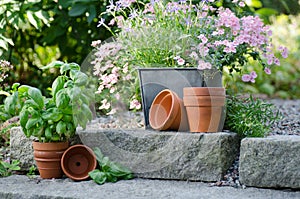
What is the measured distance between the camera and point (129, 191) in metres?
2.27

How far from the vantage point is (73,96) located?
2408 mm

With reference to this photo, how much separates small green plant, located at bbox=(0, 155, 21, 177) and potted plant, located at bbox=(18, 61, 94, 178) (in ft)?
0.46

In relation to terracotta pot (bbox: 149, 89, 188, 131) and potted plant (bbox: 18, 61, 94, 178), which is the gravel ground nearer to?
terracotta pot (bbox: 149, 89, 188, 131)

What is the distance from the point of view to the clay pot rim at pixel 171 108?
246 cm

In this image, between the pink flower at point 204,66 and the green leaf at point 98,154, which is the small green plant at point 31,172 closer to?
the green leaf at point 98,154

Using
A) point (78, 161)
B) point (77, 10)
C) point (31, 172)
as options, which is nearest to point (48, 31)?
point (77, 10)

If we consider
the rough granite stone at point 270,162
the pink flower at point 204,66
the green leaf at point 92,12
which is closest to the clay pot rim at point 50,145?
the pink flower at point 204,66

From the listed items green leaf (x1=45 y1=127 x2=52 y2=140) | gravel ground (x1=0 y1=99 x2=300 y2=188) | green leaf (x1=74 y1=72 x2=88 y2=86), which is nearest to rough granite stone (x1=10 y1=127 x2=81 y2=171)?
gravel ground (x1=0 y1=99 x2=300 y2=188)

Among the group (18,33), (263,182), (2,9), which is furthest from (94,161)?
(18,33)

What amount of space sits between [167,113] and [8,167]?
0.90 metres

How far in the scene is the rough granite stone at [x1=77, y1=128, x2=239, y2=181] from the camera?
2.36m

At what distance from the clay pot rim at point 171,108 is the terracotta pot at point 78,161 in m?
0.37

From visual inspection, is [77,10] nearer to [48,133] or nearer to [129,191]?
[48,133]

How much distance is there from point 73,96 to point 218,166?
79 centimetres
